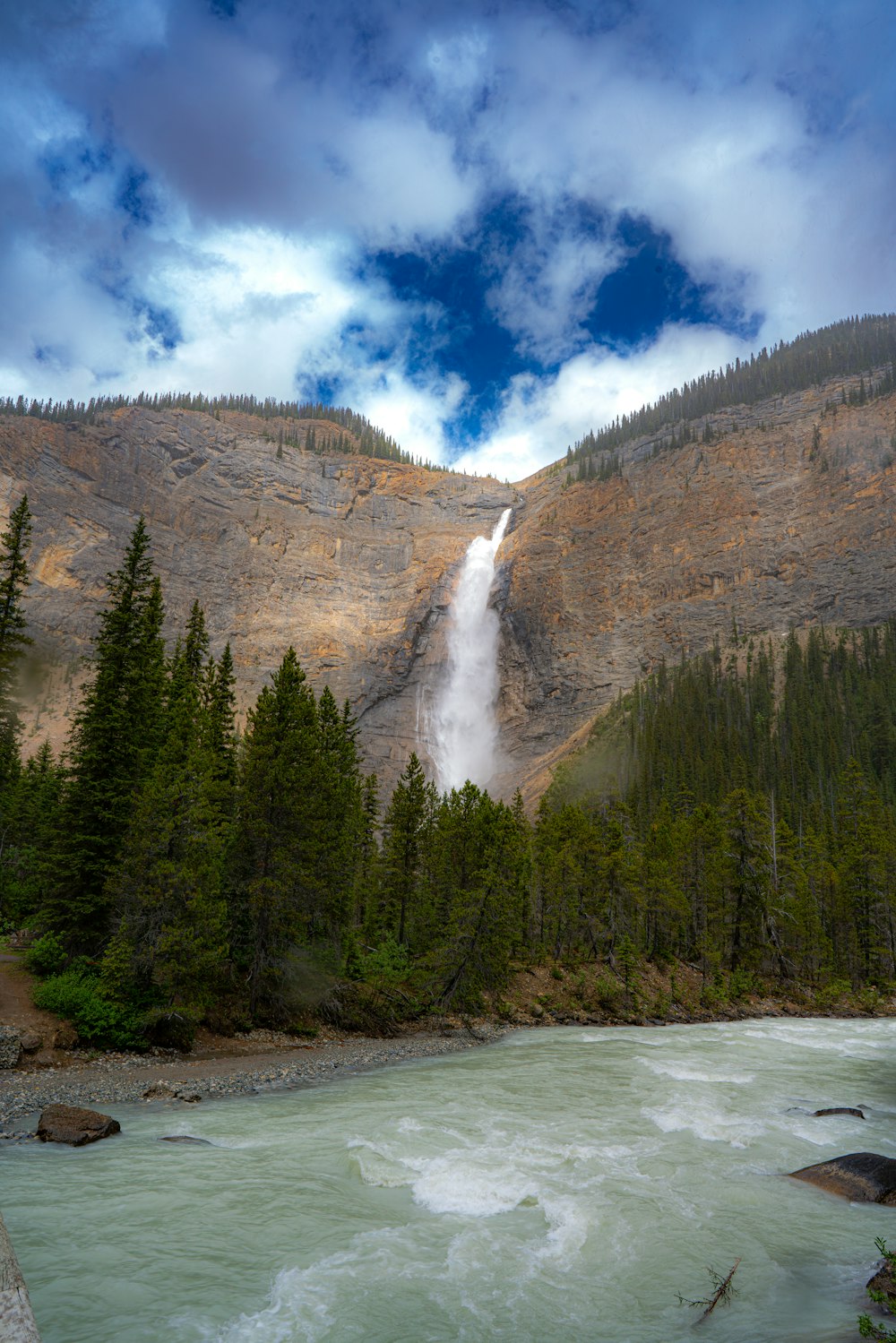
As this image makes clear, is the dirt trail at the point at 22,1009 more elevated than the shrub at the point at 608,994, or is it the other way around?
the dirt trail at the point at 22,1009

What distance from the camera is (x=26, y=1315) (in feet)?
14.6

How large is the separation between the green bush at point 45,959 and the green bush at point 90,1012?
117 centimetres

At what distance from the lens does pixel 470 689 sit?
426ft

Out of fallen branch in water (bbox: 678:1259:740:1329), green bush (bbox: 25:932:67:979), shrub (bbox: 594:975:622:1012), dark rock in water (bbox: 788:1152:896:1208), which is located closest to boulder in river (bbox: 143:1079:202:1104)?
green bush (bbox: 25:932:67:979)

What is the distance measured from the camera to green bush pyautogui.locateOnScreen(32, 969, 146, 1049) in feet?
64.1

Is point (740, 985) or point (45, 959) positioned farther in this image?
point (740, 985)

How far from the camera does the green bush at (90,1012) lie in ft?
64.1

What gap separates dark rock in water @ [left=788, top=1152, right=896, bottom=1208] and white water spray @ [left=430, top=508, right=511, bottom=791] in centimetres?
9925

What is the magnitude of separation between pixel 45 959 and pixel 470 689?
360 ft

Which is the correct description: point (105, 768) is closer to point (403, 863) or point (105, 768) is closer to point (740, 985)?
point (403, 863)

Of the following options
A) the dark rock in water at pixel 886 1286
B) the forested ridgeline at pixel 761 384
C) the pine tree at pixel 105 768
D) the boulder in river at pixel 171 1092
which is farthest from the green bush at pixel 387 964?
the forested ridgeline at pixel 761 384

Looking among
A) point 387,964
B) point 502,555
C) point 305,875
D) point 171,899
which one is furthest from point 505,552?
point 171,899

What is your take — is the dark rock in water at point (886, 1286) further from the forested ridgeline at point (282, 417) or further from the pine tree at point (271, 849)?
the forested ridgeline at point (282, 417)

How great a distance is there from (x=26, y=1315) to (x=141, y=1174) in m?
8.12
